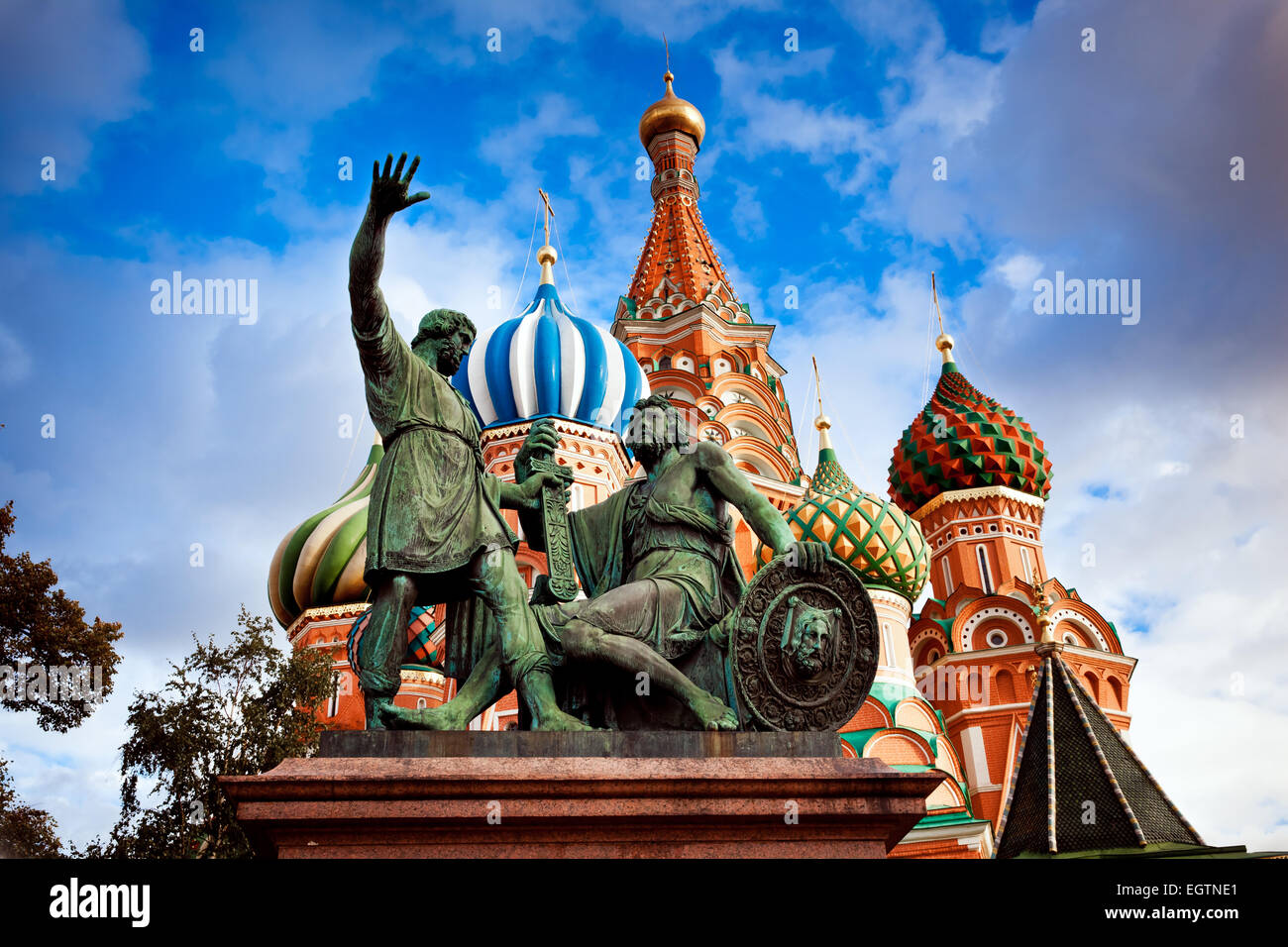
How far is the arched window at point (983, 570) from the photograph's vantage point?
3072 cm

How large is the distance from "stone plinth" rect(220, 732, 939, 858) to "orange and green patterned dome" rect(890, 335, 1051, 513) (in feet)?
92.5

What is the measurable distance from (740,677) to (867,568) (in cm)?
2131

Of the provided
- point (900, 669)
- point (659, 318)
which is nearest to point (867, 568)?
point (900, 669)

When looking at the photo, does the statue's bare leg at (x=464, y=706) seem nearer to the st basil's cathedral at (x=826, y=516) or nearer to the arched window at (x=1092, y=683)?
the st basil's cathedral at (x=826, y=516)

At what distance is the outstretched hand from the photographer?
17.3ft

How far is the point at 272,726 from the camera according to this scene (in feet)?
51.8

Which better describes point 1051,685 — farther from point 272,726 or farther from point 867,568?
point 867,568

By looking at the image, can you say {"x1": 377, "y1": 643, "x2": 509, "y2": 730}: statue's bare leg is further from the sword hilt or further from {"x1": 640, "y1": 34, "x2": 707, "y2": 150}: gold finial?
{"x1": 640, "y1": 34, "x2": 707, "y2": 150}: gold finial

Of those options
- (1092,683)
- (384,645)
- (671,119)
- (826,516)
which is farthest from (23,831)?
(671,119)

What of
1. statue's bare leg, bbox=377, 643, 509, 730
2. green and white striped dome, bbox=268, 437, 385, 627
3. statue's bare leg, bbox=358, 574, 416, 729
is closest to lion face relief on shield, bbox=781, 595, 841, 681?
statue's bare leg, bbox=377, 643, 509, 730

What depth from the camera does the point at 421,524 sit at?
5398 mm

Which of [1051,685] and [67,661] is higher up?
[67,661]

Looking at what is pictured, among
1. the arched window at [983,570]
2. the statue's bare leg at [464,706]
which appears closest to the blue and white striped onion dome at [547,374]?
the arched window at [983,570]
